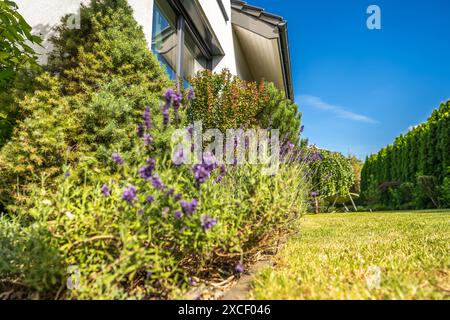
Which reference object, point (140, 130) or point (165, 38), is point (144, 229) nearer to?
point (140, 130)

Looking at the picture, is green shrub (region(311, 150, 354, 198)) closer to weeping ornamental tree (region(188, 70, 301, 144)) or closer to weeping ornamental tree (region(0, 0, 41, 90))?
weeping ornamental tree (region(188, 70, 301, 144))

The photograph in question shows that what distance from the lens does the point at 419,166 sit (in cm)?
1055

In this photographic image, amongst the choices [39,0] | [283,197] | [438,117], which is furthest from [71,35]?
[438,117]

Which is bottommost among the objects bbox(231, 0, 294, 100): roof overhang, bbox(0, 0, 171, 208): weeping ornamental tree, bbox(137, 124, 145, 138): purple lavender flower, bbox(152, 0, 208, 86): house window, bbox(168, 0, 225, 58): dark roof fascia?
bbox(137, 124, 145, 138): purple lavender flower

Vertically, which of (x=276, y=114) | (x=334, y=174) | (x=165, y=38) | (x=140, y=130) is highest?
(x=165, y=38)

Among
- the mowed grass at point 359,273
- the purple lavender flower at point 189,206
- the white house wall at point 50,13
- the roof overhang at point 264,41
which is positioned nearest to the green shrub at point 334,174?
the roof overhang at point 264,41

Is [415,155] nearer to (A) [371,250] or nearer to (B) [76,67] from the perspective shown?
(A) [371,250]

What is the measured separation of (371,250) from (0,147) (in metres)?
3.40

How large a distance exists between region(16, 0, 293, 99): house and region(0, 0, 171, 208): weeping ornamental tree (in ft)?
1.15

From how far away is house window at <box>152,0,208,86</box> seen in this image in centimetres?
500

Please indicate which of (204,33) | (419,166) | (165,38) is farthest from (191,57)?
(419,166)

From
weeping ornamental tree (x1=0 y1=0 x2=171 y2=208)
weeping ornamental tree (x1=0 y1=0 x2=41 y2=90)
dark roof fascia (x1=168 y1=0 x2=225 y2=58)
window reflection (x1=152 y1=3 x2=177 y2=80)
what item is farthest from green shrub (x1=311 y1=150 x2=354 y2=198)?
weeping ornamental tree (x1=0 y1=0 x2=41 y2=90)

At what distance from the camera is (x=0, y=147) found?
9.52 ft

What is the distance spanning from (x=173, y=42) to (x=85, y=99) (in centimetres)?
308
